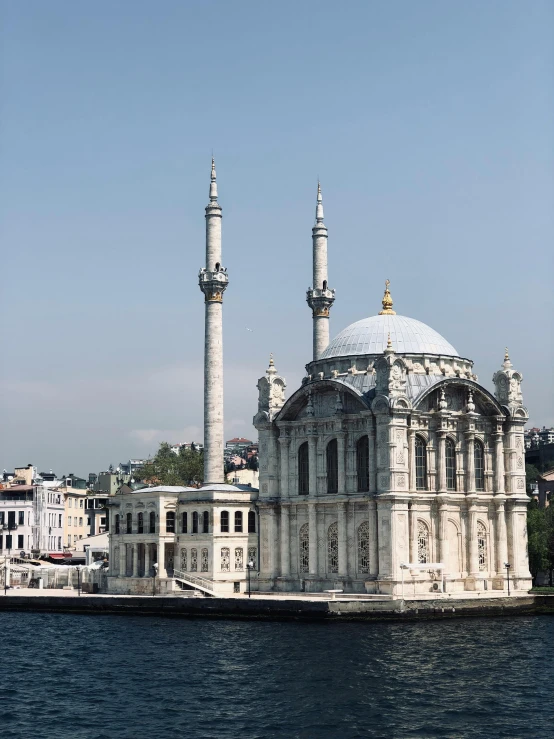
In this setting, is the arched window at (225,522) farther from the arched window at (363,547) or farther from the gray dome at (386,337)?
the gray dome at (386,337)

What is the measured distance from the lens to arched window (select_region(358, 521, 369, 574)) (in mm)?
72312

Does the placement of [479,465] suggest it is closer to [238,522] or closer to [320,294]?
[238,522]

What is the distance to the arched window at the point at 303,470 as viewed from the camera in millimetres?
76912

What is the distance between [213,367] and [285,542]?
13838 mm

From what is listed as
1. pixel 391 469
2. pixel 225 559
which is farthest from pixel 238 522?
pixel 391 469

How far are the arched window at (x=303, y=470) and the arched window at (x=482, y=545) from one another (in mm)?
10885

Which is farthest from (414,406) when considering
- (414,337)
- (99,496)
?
(99,496)

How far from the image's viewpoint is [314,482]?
7538 centimetres

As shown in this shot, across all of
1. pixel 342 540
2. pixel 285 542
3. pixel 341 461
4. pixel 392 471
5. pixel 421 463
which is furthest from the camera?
pixel 285 542

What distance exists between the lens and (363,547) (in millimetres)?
72625

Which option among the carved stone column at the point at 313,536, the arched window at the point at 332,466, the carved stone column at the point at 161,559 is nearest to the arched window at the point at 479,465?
the arched window at the point at 332,466

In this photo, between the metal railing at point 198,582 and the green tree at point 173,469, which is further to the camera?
the green tree at point 173,469

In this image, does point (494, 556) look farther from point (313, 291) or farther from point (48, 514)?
point (48, 514)

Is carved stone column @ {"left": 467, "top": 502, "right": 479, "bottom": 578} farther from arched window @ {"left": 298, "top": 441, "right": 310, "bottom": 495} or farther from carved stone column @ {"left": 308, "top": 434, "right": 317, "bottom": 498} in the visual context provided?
arched window @ {"left": 298, "top": 441, "right": 310, "bottom": 495}
